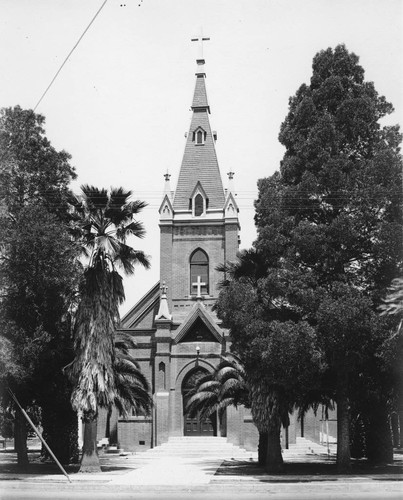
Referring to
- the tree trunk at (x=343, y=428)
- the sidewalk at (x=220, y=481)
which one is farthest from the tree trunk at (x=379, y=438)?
the tree trunk at (x=343, y=428)

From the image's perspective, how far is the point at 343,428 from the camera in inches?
869

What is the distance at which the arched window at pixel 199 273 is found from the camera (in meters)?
43.4

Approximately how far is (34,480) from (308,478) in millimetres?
8300

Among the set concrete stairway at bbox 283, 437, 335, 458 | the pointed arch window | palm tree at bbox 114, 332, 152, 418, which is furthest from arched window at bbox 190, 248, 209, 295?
palm tree at bbox 114, 332, 152, 418

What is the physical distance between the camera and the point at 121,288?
79.7 feet

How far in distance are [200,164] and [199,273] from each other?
7790mm

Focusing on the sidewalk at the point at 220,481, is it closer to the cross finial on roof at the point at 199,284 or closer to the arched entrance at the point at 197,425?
the arched entrance at the point at 197,425

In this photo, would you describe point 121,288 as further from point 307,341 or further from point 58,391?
point 307,341

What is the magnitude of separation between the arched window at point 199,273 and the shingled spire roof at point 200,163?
130 inches

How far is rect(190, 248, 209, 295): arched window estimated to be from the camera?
43406 mm

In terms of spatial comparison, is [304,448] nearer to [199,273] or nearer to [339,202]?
[199,273]

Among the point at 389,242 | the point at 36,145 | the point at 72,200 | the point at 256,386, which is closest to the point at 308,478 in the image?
the point at 256,386

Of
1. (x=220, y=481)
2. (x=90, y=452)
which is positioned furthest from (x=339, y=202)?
(x=90, y=452)

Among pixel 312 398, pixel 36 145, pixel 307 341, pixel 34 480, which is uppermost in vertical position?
pixel 36 145
